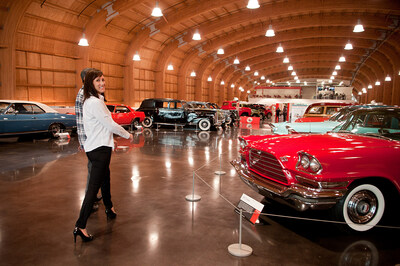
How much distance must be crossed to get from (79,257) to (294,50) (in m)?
34.6

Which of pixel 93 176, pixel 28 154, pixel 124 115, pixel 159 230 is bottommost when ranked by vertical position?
pixel 159 230

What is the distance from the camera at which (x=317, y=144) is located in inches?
148

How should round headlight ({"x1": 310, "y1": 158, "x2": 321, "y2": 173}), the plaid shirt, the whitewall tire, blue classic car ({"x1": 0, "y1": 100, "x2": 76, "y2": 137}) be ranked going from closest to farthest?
round headlight ({"x1": 310, "y1": 158, "x2": 321, "y2": 173})
the whitewall tire
the plaid shirt
blue classic car ({"x1": 0, "y1": 100, "x2": 76, "y2": 137})

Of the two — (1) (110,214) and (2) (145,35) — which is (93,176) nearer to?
(1) (110,214)

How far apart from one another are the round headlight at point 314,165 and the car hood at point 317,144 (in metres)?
0.11

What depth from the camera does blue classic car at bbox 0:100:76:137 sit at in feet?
32.5

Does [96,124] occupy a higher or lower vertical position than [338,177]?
higher

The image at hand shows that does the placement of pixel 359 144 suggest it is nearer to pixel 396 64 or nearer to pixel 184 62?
pixel 184 62

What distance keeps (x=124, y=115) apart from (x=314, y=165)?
12967 mm

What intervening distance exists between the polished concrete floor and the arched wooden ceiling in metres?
11.2

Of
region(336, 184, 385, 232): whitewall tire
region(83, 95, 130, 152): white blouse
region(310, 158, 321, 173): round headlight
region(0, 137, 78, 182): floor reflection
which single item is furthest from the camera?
region(0, 137, 78, 182): floor reflection

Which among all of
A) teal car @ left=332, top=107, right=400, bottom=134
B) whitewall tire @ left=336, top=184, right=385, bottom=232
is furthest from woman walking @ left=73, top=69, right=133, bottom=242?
teal car @ left=332, top=107, right=400, bottom=134

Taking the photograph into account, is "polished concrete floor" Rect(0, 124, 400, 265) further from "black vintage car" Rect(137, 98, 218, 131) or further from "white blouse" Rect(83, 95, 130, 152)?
"black vintage car" Rect(137, 98, 218, 131)

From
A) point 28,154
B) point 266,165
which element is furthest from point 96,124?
point 28,154
